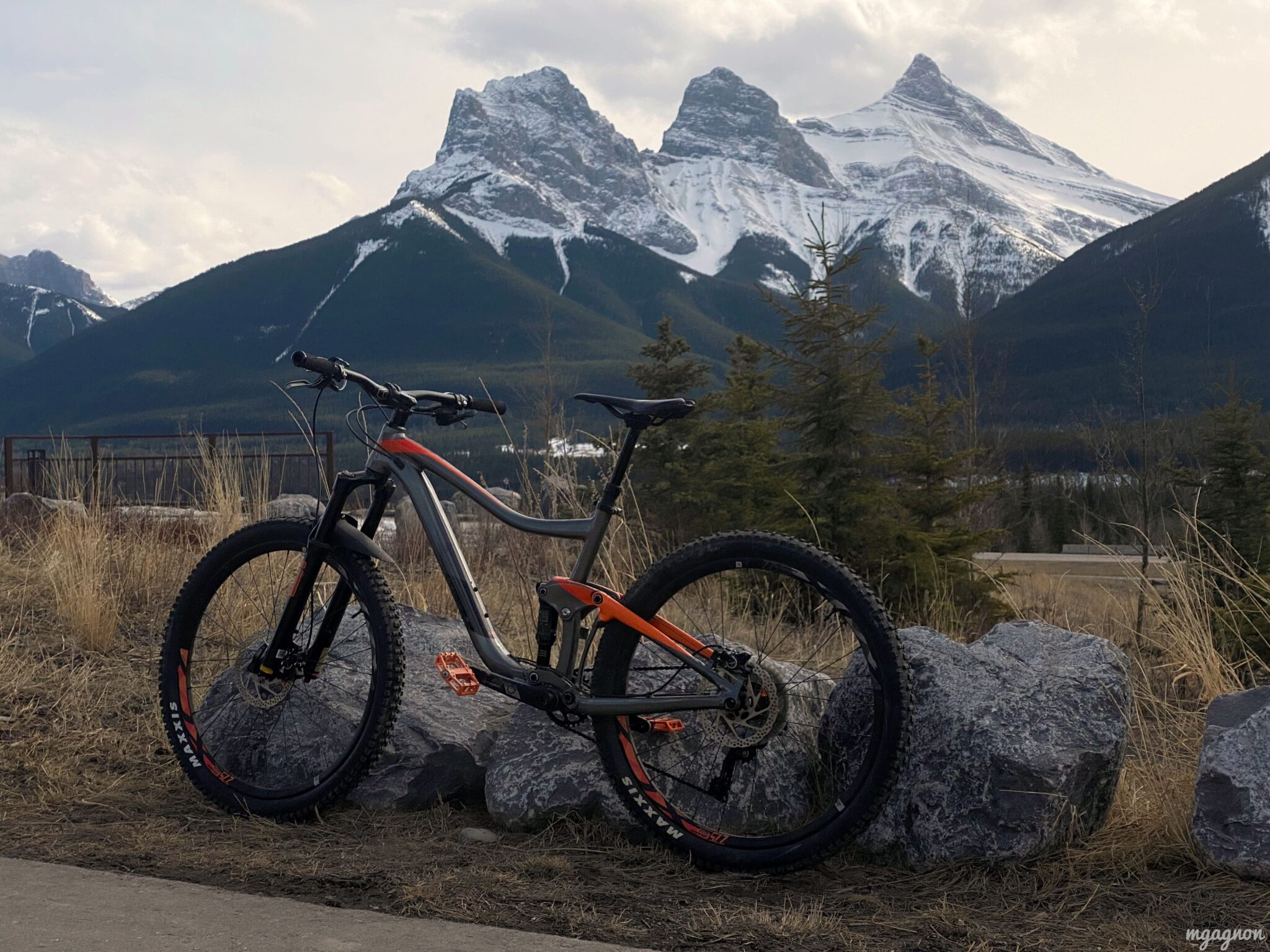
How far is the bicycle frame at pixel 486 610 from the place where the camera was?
3199 mm

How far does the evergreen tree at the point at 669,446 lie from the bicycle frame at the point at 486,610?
24.0ft

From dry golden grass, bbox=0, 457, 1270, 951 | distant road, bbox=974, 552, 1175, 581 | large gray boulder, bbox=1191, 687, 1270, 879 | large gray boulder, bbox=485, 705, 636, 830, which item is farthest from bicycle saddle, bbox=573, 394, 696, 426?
distant road, bbox=974, 552, 1175, 581

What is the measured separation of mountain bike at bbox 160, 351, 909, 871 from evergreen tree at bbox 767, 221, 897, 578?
559 cm

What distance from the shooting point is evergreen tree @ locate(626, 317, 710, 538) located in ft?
38.7

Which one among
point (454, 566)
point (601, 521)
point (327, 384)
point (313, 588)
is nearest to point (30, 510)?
point (313, 588)

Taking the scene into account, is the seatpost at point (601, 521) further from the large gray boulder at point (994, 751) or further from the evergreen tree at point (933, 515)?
the evergreen tree at point (933, 515)

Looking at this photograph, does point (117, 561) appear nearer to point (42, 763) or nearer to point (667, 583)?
point (42, 763)

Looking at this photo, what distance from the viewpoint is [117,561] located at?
684cm

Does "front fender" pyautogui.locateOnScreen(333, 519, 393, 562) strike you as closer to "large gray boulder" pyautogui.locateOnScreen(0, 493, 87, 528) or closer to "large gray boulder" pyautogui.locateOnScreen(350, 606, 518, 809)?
"large gray boulder" pyautogui.locateOnScreen(350, 606, 518, 809)

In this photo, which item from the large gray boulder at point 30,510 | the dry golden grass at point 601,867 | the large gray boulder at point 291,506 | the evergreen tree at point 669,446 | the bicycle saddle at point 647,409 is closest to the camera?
the dry golden grass at point 601,867

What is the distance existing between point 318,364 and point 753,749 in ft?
5.63

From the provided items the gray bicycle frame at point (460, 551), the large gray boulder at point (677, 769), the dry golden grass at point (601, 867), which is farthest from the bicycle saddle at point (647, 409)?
the dry golden grass at point (601, 867)

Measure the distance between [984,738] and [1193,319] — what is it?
488ft

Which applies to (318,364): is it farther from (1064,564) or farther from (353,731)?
(1064,564)
